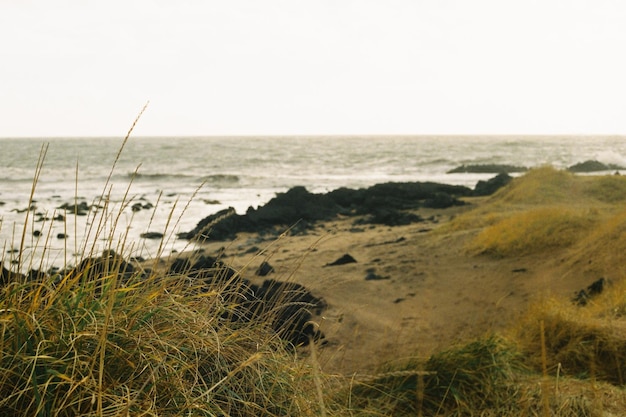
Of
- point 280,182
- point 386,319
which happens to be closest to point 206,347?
point 386,319

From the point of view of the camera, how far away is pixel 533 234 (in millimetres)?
8859

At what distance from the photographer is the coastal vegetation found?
1.86 m

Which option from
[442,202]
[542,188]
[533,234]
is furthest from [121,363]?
[442,202]

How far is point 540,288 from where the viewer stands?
23.4ft

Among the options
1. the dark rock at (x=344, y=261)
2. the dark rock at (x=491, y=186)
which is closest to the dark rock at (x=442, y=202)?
the dark rock at (x=491, y=186)

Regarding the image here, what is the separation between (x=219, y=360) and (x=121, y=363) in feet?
1.52

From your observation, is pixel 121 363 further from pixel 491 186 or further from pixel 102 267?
pixel 491 186

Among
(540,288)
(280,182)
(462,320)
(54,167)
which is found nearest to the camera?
(462,320)

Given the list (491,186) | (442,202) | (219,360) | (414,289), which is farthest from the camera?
(491,186)

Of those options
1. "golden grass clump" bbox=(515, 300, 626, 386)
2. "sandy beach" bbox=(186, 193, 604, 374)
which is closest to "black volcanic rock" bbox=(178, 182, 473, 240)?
"sandy beach" bbox=(186, 193, 604, 374)

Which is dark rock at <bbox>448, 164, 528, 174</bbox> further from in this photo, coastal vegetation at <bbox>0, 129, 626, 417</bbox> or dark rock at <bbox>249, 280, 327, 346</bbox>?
dark rock at <bbox>249, 280, 327, 346</bbox>

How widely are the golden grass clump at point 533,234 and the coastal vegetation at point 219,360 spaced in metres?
1.93

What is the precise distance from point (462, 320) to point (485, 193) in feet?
49.6

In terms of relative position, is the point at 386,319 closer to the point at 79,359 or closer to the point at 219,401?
the point at 219,401
